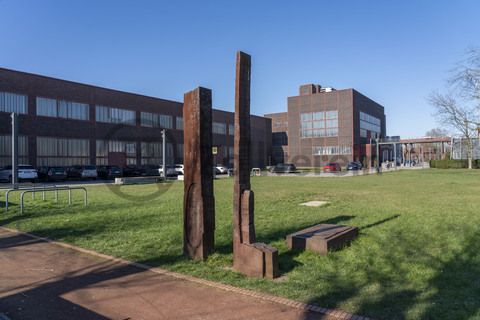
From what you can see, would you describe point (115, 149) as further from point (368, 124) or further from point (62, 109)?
point (368, 124)

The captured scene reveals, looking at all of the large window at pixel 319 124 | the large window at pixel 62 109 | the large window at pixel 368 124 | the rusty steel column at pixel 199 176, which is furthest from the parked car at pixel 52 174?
the large window at pixel 368 124

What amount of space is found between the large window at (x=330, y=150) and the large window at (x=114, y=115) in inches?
1459

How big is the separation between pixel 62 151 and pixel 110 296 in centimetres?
4267

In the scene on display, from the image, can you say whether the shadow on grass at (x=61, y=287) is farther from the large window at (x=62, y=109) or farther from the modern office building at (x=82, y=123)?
the large window at (x=62, y=109)

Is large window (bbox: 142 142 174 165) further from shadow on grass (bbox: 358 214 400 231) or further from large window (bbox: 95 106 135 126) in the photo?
shadow on grass (bbox: 358 214 400 231)

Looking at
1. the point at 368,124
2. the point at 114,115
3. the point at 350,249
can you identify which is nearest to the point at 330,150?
the point at 368,124

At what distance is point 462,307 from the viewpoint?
380 centimetres

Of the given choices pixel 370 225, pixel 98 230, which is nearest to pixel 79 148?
pixel 98 230

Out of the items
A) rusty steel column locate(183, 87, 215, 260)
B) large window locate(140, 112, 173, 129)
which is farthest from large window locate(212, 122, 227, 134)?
rusty steel column locate(183, 87, 215, 260)

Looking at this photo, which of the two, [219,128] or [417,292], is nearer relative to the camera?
[417,292]

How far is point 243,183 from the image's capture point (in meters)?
5.53

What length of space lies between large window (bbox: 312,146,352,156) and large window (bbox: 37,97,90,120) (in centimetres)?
4378

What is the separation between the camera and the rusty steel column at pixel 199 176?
587cm

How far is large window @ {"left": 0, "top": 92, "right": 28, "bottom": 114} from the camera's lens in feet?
124
